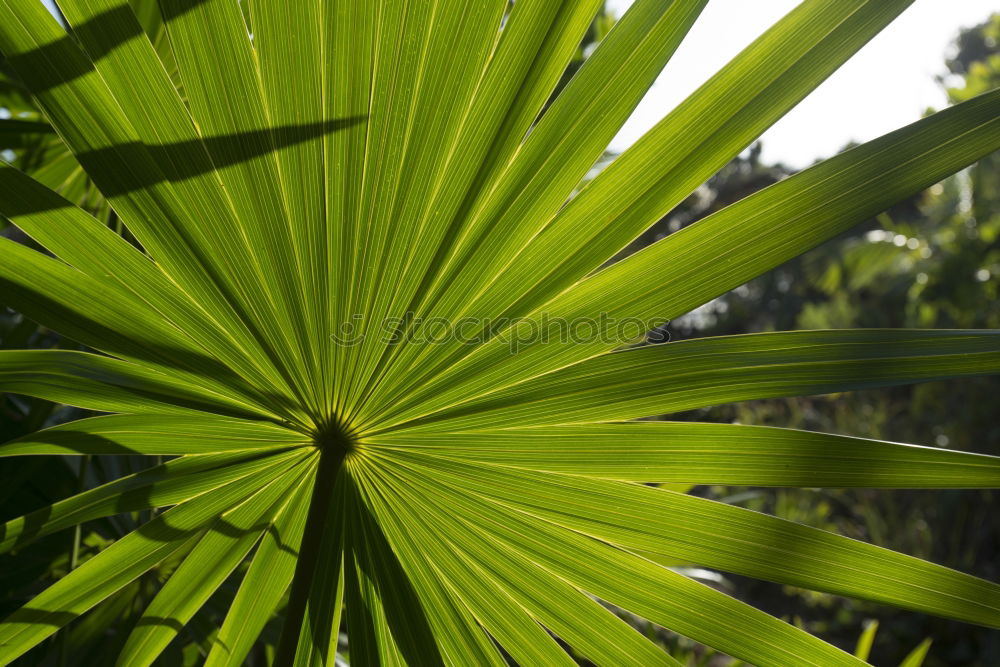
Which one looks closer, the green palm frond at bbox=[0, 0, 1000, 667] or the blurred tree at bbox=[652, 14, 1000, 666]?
the green palm frond at bbox=[0, 0, 1000, 667]

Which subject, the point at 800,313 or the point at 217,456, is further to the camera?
the point at 800,313

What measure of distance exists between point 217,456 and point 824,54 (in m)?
0.84

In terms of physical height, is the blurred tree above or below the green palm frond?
above

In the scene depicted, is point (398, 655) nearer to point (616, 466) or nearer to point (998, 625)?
point (616, 466)

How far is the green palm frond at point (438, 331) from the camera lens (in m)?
0.59

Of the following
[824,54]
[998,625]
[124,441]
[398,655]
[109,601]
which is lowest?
[109,601]

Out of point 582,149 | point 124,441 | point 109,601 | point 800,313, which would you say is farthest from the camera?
point 800,313

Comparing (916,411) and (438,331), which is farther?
(916,411)

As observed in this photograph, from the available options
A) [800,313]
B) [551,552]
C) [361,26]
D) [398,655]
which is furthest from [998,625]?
[800,313]

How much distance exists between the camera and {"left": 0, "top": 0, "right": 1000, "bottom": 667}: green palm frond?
591 millimetres

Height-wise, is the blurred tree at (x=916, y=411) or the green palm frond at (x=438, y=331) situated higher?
the blurred tree at (x=916, y=411)

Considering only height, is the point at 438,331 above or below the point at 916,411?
below

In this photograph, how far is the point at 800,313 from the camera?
8.20 metres

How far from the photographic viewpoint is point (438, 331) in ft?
2.57
